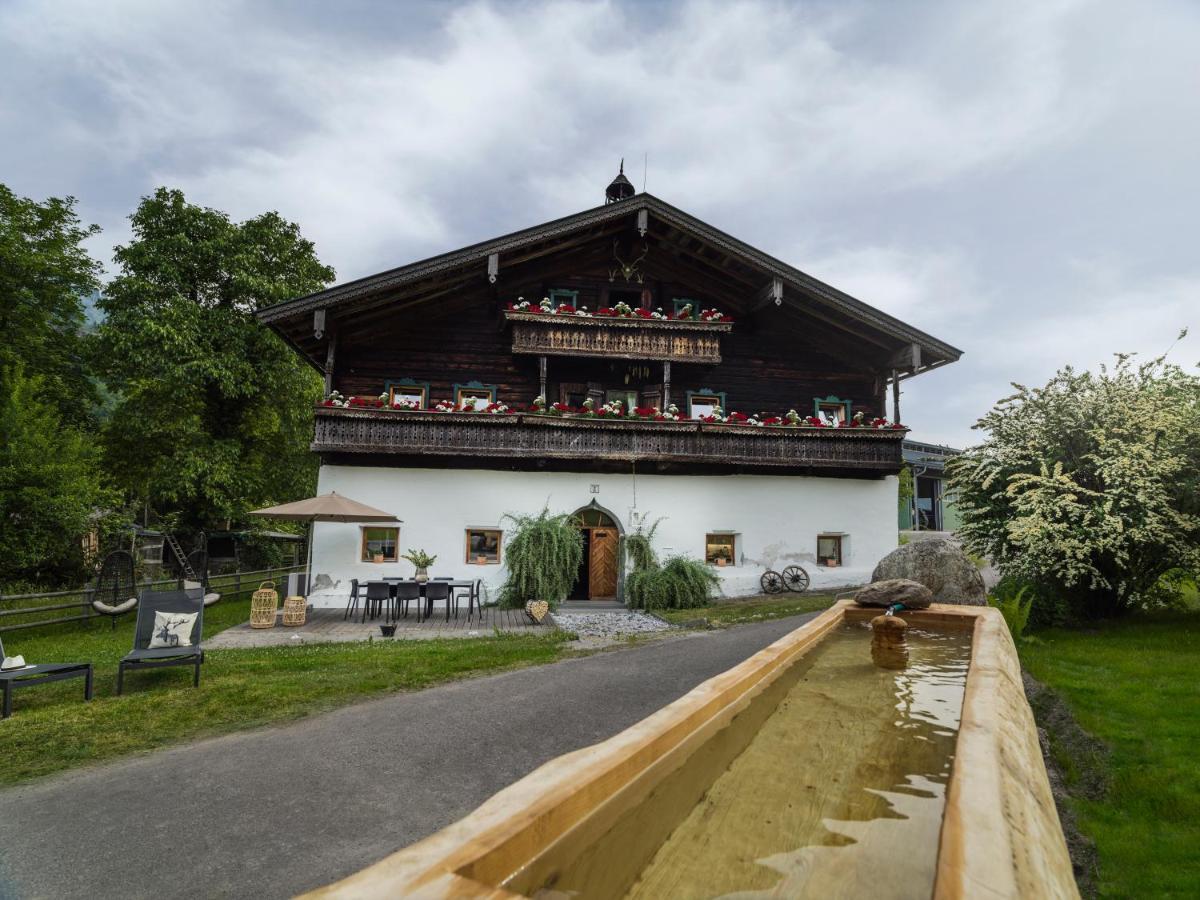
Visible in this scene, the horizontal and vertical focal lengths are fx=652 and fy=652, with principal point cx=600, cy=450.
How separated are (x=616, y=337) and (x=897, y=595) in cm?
1084

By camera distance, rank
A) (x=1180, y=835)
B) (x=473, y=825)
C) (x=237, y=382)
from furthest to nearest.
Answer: (x=237, y=382) < (x=1180, y=835) < (x=473, y=825)

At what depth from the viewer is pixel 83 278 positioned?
75.7 ft

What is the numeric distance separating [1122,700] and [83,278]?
98.7ft

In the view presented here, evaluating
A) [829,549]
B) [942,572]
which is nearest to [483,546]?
[829,549]

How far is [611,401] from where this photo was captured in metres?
18.6

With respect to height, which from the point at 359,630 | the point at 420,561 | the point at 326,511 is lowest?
the point at 359,630

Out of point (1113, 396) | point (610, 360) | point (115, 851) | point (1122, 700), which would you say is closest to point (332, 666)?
point (115, 851)

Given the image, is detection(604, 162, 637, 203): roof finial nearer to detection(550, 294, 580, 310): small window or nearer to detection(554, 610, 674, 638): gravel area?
detection(550, 294, 580, 310): small window

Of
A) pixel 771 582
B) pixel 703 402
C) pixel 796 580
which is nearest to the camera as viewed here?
pixel 771 582

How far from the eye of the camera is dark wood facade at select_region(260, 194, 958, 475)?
637 inches

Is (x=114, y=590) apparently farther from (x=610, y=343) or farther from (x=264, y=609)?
(x=610, y=343)

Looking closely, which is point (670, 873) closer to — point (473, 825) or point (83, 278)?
point (473, 825)

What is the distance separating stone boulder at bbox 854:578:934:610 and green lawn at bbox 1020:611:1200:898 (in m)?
1.59

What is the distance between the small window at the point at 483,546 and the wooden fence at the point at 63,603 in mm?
5409
